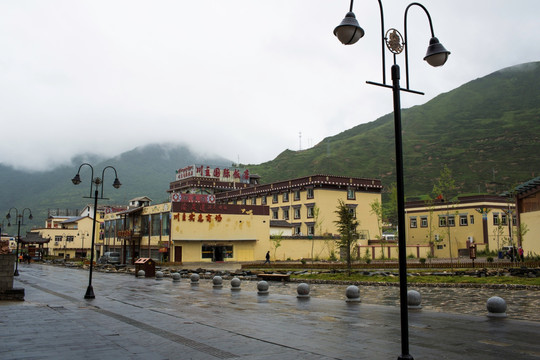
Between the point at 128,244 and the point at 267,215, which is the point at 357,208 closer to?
the point at 267,215

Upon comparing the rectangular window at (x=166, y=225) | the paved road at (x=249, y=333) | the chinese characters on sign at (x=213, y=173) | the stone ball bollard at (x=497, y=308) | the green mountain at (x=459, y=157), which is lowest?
the paved road at (x=249, y=333)

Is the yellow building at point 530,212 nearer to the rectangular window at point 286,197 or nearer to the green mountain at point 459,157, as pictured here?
the rectangular window at point 286,197

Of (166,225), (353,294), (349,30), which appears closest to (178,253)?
(166,225)

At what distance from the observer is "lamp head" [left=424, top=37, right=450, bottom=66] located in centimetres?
778

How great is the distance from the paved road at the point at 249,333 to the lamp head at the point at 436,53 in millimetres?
5199

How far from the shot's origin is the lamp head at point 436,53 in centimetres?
778

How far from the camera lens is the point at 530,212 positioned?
134ft

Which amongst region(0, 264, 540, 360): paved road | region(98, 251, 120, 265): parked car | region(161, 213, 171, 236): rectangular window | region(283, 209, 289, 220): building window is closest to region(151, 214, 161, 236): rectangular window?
region(161, 213, 171, 236): rectangular window

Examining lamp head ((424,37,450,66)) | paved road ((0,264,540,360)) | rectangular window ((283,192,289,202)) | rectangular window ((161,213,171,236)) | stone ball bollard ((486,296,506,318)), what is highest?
rectangular window ((283,192,289,202))

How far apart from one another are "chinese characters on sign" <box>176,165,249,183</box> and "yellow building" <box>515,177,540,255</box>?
195ft

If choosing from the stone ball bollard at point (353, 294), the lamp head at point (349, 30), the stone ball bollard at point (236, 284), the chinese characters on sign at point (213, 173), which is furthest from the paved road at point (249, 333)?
the chinese characters on sign at point (213, 173)

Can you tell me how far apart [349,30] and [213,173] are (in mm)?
86868

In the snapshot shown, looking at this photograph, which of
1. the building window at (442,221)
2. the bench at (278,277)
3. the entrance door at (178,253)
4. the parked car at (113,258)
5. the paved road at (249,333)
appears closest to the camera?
the paved road at (249,333)

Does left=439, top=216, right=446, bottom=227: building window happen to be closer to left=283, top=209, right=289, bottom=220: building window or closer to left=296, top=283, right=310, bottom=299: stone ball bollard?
left=283, top=209, right=289, bottom=220: building window
